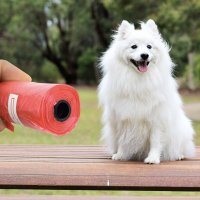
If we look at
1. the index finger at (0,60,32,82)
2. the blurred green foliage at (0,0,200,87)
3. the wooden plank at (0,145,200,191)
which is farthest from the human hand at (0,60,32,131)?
the blurred green foliage at (0,0,200,87)

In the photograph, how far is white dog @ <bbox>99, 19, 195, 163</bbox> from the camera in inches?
138

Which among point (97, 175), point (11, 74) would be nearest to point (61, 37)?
point (97, 175)

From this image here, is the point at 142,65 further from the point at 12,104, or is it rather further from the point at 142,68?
the point at 12,104

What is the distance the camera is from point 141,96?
3516mm

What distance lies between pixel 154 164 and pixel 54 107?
1.38m

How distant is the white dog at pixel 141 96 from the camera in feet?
11.5

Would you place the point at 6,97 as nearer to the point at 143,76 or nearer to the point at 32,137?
the point at 143,76

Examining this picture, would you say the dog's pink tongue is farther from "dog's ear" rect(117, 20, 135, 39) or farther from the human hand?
the human hand

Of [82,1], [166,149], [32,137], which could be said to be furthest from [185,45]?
[166,149]

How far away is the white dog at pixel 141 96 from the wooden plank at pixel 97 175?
235 mm

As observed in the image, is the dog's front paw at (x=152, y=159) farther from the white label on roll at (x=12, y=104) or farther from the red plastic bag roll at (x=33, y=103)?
the white label on roll at (x=12, y=104)

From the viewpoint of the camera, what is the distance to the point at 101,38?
1345 inches

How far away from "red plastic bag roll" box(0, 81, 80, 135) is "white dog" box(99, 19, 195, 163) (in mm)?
1283

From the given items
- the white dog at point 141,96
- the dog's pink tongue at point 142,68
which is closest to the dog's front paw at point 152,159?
the white dog at point 141,96
